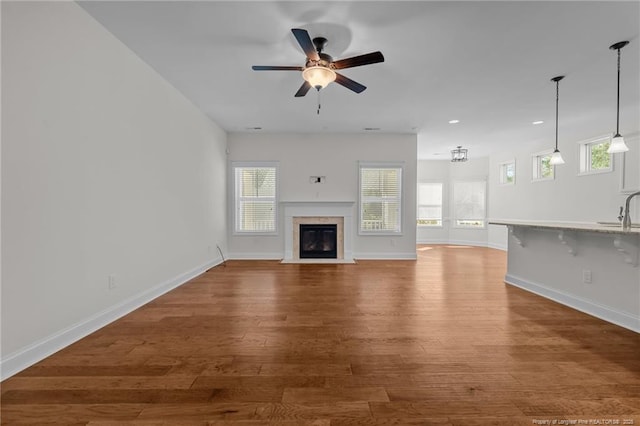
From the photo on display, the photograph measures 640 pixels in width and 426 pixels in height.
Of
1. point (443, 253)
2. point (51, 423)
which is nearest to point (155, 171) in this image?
point (51, 423)

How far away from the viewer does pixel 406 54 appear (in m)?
2.87

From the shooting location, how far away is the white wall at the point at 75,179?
5.81ft

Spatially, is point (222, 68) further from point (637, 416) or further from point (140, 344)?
point (637, 416)

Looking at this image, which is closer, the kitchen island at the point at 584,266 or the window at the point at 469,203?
the kitchen island at the point at 584,266

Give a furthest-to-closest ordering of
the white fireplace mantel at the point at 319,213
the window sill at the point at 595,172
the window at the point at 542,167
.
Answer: the window at the point at 542,167
the white fireplace mantel at the point at 319,213
the window sill at the point at 595,172

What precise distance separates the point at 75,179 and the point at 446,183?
29.5 ft

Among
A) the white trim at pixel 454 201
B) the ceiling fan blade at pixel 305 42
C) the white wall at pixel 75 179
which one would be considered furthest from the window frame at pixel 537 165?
the white wall at pixel 75 179

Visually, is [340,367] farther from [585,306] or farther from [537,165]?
[537,165]

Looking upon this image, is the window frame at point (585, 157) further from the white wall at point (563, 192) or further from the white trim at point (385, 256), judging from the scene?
the white trim at point (385, 256)

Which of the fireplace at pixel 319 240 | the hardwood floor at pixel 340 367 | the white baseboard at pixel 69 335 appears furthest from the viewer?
the fireplace at pixel 319 240

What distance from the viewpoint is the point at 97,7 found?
2.21m

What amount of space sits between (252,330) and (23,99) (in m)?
2.41

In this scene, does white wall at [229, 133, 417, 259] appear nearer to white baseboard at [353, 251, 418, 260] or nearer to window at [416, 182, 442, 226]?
white baseboard at [353, 251, 418, 260]

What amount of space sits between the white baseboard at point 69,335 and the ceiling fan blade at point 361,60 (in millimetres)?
3224
